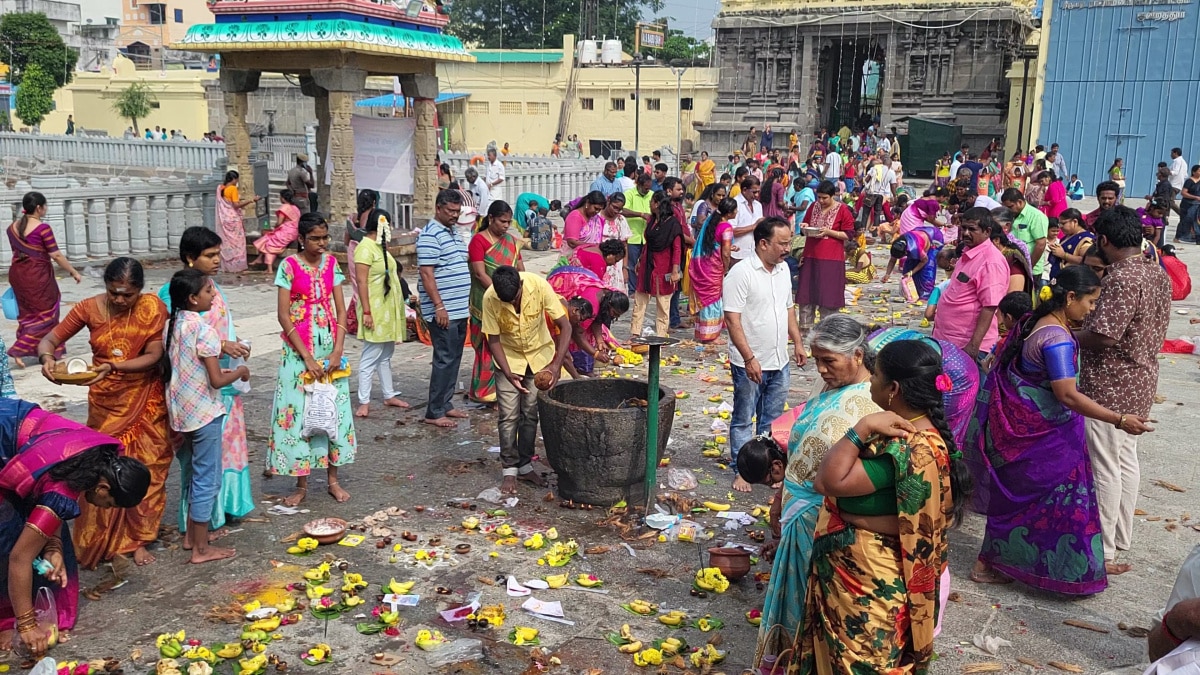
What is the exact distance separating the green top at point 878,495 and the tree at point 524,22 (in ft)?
173

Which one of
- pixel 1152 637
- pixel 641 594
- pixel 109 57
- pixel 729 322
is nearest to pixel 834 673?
pixel 1152 637

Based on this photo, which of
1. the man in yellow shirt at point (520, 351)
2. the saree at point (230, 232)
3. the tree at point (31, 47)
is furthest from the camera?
the tree at point (31, 47)

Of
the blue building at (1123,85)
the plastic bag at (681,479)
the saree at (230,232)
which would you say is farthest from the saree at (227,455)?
the blue building at (1123,85)

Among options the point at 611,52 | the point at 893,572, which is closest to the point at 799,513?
the point at 893,572

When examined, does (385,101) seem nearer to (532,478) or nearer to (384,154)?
(384,154)

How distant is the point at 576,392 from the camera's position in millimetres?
6312

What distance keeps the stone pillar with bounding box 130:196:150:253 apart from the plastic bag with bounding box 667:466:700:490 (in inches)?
411

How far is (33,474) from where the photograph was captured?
3822 millimetres

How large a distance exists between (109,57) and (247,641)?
6515cm

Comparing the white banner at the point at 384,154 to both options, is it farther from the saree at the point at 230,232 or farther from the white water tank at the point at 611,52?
the white water tank at the point at 611,52

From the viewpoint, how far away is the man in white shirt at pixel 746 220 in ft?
34.1

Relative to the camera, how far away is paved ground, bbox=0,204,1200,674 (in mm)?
4324

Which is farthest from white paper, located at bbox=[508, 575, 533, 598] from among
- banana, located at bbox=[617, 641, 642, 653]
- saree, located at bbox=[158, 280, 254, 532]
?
saree, located at bbox=[158, 280, 254, 532]

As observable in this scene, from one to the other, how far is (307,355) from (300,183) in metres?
9.72
